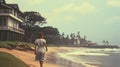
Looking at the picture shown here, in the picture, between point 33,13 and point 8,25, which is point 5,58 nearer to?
point 8,25

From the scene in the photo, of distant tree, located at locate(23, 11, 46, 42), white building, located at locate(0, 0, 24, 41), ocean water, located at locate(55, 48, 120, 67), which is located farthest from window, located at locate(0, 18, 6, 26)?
distant tree, located at locate(23, 11, 46, 42)

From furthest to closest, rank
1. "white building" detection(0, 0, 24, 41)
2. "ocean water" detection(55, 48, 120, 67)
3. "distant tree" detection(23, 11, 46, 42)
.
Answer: "distant tree" detection(23, 11, 46, 42) < "white building" detection(0, 0, 24, 41) < "ocean water" detection(55, 48, 120, 67)

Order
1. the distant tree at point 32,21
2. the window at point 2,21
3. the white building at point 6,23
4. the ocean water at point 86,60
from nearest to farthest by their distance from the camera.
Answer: the ocean water at point 86,60
the white building at point 6,23
the window at point 2,21
the distant tree at point 32,21

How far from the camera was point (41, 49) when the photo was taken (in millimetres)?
16641

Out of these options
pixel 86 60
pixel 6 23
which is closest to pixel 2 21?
pixel 6 23

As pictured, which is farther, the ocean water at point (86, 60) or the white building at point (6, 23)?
the white building at point (6, 23)

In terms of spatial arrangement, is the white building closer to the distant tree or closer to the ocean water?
the ocean water

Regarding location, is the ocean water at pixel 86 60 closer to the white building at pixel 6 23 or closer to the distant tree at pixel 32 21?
the white building at pixel 6 23

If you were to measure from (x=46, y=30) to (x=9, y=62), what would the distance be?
9770 cm

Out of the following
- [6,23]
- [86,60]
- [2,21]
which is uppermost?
[2,21]

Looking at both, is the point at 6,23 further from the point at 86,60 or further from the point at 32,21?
the point at 32,21

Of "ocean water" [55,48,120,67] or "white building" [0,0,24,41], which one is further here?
"white building" [0,0,24,41]


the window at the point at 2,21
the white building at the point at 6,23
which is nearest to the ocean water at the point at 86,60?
the white building at the point at 6,23

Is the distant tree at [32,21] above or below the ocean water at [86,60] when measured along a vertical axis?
above
